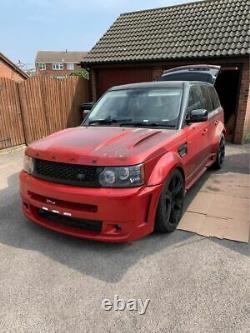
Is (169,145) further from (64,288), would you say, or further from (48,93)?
(48,93)

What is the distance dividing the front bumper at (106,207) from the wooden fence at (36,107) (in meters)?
5.63

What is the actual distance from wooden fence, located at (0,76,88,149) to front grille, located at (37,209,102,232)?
213 inches

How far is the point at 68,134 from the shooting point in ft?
12.3

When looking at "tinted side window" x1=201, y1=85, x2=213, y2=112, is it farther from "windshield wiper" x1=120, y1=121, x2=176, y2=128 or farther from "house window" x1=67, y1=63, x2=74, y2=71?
"house window" x1=67, y1=63, x2=74, y2=71

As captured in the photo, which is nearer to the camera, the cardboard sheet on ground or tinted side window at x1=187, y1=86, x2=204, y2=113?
the cardboard sheet on ground

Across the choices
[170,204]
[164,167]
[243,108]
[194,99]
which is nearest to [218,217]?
[170,204]

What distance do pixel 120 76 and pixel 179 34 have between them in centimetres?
260

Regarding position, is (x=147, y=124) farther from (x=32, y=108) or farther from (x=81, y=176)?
(x=32, y=108)

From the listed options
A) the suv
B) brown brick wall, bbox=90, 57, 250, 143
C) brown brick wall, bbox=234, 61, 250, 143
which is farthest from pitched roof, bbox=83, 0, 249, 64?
the suv

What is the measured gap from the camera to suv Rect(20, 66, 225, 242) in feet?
9.48

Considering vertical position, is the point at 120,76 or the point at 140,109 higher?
the point at 120,76

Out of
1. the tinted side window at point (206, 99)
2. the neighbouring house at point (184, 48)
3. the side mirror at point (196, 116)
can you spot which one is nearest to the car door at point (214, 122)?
the tinted side window at point (206, 99)

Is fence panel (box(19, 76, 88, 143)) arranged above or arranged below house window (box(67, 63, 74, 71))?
below

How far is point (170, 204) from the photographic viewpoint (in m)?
3.51
